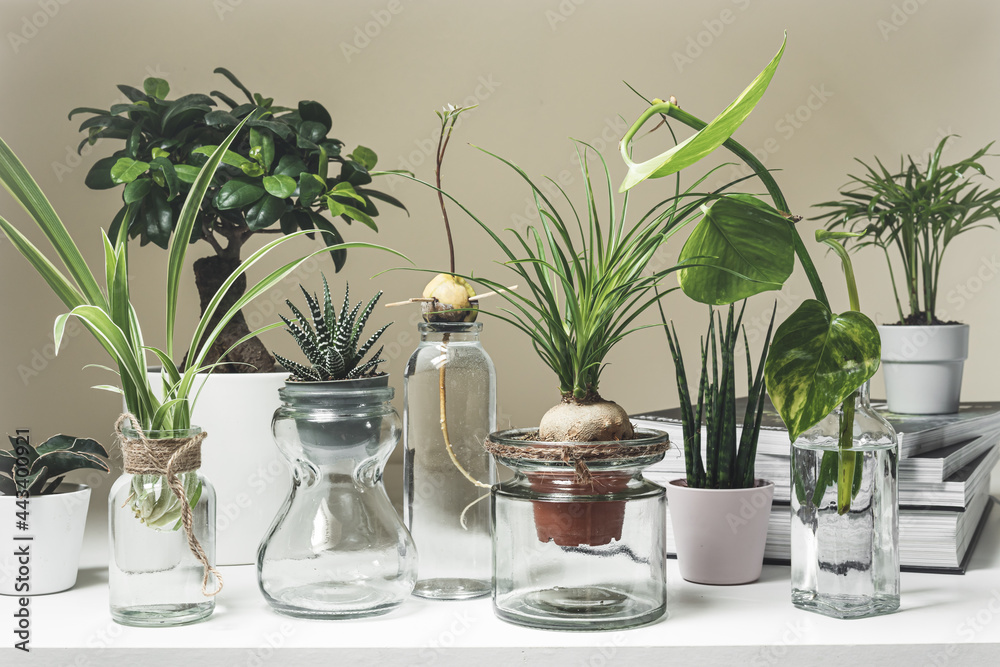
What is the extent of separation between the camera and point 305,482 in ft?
2.47

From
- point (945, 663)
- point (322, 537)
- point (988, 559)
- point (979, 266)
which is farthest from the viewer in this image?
point (979, 266)

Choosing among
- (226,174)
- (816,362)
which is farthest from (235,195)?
(816,362)

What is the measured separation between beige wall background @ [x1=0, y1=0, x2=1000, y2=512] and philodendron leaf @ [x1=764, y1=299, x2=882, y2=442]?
71 centimetres

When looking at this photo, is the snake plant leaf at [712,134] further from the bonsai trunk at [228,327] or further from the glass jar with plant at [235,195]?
the bonsai trunk at [228,327]

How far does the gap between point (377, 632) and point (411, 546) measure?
0.10 m

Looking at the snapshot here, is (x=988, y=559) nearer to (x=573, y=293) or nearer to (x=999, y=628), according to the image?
(x=999, y=628)

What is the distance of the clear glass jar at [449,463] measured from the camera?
0.79m

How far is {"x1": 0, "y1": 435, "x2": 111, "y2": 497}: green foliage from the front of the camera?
0.79m

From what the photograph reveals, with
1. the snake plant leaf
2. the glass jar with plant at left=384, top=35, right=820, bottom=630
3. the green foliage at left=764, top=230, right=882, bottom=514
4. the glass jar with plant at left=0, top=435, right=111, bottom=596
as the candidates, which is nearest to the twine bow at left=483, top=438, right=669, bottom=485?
the glass jar with plant at left=384, top=35, right=820, bottom=630

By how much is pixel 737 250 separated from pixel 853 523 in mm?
249

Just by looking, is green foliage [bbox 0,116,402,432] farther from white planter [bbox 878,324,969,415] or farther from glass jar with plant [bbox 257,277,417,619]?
white planter [bbox 878,324,969,415]

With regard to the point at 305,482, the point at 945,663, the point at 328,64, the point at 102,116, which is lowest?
the point at 945,663

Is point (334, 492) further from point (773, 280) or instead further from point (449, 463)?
point (773, 280)

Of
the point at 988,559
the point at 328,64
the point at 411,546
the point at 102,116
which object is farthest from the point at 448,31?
the point at 988,559
